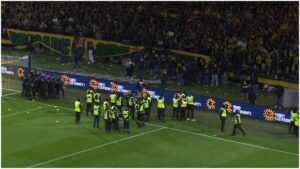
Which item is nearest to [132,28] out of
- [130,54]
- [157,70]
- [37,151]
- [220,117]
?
[130,54]

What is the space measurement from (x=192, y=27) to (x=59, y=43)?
1146 centimetres

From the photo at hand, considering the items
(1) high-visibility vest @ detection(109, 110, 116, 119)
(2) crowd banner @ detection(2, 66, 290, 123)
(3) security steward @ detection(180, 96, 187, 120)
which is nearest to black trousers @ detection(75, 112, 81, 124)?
(1) high-visibility vest @ detection(109, 110, 116, 119)

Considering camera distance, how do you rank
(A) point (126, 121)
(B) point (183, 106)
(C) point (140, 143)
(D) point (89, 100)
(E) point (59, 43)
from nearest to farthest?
(C) point (140, 143) → (A) point (126, 121) → (B) point (183, 106) → (D) point (89, 100) → (E) point (59, 43)

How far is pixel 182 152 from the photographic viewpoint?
33.9 metres

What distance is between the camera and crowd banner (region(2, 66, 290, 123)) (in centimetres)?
3906

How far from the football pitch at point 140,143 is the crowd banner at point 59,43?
13.6m

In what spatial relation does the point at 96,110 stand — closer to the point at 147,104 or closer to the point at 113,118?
the point at 113,118

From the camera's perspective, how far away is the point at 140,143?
35.4m

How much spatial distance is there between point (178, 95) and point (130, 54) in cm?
1518

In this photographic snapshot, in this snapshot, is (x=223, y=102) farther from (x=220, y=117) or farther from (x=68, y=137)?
(x=68, y=137)

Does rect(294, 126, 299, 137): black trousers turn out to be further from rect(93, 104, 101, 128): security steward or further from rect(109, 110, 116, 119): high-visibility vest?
rect(93, 104, 101, 128): security steward

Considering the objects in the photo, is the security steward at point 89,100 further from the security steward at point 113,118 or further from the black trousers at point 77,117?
the security steward at point 113,118

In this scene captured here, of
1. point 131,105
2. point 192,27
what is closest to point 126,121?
point 131,105

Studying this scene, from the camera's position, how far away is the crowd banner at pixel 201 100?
128 ft
